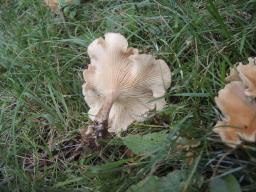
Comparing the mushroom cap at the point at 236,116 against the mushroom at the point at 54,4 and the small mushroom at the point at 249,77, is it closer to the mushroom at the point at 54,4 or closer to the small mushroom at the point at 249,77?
the small mushroom at the point at 249,77

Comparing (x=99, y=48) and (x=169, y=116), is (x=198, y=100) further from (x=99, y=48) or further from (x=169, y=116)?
(x=99, y=48)

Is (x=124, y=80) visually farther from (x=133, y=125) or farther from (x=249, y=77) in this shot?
(x=249, y=77)

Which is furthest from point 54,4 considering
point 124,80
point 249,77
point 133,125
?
point 249,77

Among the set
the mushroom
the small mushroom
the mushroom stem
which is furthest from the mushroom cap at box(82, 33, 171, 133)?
the mushroom

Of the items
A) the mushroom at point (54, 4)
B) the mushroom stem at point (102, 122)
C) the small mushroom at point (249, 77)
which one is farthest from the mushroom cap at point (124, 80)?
the mushroom at point (54, 4)

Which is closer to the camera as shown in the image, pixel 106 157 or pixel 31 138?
pixel 106 157

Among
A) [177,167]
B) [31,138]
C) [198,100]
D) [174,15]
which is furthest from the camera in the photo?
[174,15]

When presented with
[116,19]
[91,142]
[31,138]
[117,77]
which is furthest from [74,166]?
[116,19]

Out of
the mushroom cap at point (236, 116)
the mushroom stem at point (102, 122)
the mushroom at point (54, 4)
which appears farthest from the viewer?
the mushroom at point (54, 4)
